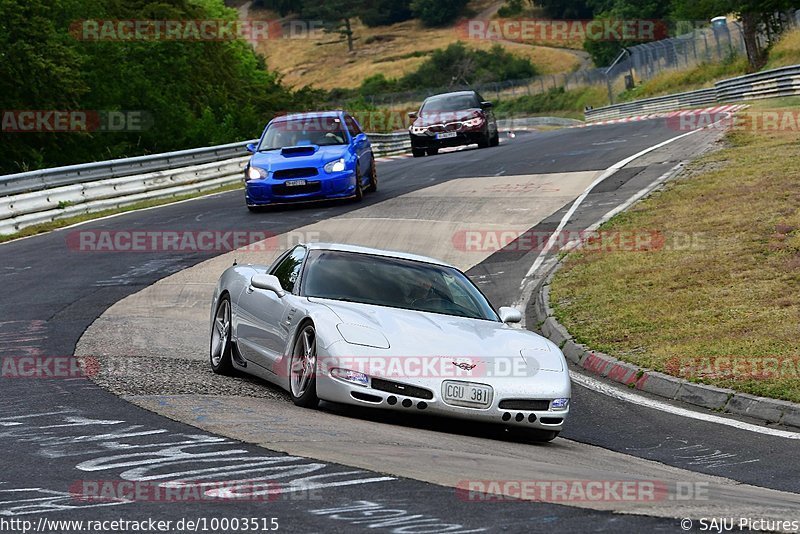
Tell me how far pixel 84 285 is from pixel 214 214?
777 centimetres

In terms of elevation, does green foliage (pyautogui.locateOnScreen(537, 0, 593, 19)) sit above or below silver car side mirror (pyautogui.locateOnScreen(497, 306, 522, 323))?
above

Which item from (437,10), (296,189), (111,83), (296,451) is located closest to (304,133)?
(296,189)

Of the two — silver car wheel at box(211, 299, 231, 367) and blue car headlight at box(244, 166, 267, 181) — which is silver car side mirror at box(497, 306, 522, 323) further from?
blue car headlight at box(244, 166, 267, 181)

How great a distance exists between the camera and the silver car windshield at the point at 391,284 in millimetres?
9711

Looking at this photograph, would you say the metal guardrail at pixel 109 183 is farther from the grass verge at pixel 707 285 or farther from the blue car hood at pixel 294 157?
the grass verge at pixel 707 285

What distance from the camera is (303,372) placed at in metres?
8.94

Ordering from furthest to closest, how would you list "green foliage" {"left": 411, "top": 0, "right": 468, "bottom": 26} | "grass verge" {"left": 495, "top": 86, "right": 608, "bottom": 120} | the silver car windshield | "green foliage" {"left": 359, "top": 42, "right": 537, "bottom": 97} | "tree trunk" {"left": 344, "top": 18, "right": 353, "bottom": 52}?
1. "green foliage" {"left": 411, "top": 0, "right": 468, "bottom": 26}
2. "tree trunk" {"left": 344, "top": 18, "right": 353, "bottom": 52}
3. "green foliage" {"left": 359, "top": 42, "right": 537, "bottom": 97}
4. "grass verge" {"left": 495, "top": 86, "right": 608, "bottom": 120}
5. the silver car windshield

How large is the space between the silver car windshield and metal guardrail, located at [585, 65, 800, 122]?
32.4 m

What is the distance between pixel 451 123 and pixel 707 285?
22147 mm

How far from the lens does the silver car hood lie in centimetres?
870

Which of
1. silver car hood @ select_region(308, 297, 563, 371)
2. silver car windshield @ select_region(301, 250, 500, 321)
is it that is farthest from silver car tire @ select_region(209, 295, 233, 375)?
silver car hood @ select_region(308, 297, 563, 371)

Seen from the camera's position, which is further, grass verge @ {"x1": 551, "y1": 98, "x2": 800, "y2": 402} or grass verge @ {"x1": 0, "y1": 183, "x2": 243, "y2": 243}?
grass verge @ {"x1": 0, "y1": 183, "x2": 243, "y2": 243}

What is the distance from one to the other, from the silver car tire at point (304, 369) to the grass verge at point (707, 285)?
389 centimetres

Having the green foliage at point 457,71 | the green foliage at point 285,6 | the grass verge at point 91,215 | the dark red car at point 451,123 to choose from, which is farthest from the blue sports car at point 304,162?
the green foliage at point 285,6
